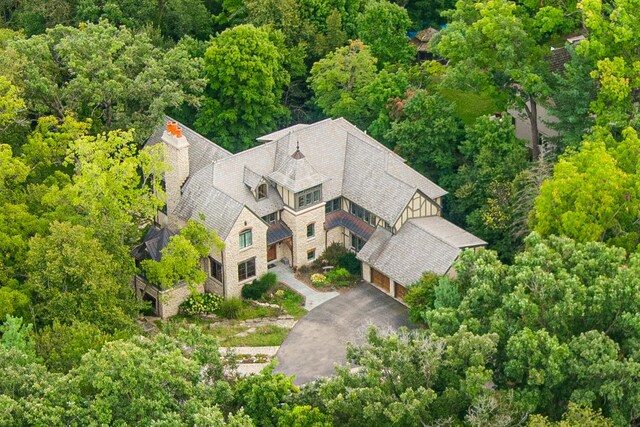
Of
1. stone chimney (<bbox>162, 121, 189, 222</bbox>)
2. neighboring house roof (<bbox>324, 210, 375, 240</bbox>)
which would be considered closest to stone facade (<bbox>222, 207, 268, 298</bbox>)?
neighboring house roof (<bbox>324, 210, 375, 240</bbox>)

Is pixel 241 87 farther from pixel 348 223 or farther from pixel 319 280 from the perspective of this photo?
pixel 319 280

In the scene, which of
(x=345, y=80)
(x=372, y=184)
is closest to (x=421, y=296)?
(x=372, y=184)

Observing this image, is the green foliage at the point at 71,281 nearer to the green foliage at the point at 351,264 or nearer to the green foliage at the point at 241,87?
the green foliage at the point at 351,264

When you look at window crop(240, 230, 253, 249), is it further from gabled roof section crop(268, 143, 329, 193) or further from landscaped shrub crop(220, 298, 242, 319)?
gabled roof section crop(268, 143, 329, 193)

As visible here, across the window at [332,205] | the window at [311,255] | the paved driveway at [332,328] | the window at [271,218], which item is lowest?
the paved driveway at [332,328]

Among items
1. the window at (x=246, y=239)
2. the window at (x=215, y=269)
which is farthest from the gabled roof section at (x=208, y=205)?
the window at (x=215, y=269)

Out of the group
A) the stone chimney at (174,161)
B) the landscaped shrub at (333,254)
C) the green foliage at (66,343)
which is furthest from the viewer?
the landscaped shrub at (333,254)

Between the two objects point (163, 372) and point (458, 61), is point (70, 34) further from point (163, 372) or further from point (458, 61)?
point (163, 372)
